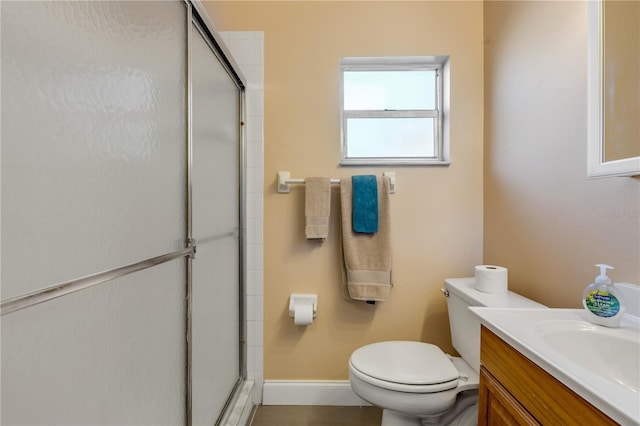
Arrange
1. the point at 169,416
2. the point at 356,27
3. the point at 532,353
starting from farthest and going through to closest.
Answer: the point at 356,27 → the point at 169,416 → the point at 532,353

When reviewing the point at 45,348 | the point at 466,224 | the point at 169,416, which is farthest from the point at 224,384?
the point at 466,224

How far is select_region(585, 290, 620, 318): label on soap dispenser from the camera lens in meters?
0.75

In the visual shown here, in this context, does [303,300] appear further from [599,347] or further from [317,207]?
[599,347]

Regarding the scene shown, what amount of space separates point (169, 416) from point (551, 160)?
1.61m

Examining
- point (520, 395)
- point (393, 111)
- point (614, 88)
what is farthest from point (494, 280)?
point (393, 111)

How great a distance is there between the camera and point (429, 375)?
109 centimetres

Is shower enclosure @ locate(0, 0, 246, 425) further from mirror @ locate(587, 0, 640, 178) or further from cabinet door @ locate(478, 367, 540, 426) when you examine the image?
mirror @ locate(587, 0, 640, 178)

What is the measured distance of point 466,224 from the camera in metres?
1.58

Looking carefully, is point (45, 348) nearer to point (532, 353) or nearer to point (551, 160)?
point (532, 353)

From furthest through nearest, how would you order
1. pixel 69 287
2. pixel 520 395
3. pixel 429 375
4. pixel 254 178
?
pixel 254 178 < pixel 429 375 < pixel 520 395 < pixel 69 287

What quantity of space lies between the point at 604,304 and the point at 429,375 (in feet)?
2.02

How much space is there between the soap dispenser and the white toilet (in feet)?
0.93

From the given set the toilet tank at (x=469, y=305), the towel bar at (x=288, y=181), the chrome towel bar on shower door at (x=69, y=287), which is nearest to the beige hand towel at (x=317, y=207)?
the towel bar at (x=288, y=181)

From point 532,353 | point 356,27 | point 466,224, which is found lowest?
point 532,353
